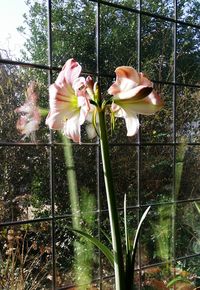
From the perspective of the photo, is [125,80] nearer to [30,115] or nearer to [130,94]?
[130,94]

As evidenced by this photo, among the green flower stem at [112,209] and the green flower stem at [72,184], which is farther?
the green flower stem at [72,184]

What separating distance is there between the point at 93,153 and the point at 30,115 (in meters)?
0.32

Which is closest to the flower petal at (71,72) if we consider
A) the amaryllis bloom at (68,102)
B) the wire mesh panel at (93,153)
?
the amaryllis bloom at (68,102)

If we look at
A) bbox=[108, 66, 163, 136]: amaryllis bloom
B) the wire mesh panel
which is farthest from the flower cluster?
the wire mesh panel

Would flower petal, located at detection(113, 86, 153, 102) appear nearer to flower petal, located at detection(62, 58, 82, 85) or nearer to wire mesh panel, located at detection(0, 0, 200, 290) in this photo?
flower petal, located at detection(62, 58, 82, 85)

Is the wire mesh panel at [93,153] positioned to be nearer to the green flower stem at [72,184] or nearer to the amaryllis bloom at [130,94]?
the green flower stem at [72,184]

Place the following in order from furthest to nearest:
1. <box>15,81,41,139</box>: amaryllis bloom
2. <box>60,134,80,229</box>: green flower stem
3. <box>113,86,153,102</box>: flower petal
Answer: <box>60,134,80,229</box>: green flower stem < <box>15,81,41,139</box>: amaryllis bloom < <box>113,86,153,102</box>: flower petal

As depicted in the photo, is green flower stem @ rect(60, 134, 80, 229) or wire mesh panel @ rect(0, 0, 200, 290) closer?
wire mesh panel @ rect(0, 0, 200, 290)

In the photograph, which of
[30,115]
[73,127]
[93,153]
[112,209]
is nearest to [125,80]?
[73,127]

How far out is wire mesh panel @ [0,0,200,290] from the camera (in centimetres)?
145

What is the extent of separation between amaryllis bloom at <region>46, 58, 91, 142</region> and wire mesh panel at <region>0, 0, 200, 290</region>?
56cm

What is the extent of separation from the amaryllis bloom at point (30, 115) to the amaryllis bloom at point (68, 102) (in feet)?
1.91

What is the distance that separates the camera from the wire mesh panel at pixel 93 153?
1.45 metres

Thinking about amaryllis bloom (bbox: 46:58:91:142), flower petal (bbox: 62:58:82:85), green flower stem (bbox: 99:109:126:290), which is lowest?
green flower stem (bbox: 99:109:126:290)
